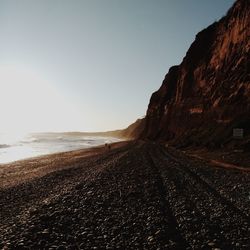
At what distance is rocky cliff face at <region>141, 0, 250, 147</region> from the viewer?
43447mm

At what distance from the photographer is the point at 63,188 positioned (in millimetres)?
20984

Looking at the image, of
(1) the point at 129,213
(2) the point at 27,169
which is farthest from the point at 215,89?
(1) the point at 129,213

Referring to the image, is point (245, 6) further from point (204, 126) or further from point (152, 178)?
point (152, 178)

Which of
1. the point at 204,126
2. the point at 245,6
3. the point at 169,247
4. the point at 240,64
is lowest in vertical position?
the point at 169,247

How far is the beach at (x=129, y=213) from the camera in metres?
10.8

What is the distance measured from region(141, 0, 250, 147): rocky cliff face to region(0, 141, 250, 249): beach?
1837 centimetres

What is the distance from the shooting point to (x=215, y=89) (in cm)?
5644

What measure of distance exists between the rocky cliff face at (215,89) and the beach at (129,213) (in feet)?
60.3

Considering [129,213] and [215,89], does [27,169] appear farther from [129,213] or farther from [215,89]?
[215,89]

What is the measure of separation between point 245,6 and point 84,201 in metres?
49.0

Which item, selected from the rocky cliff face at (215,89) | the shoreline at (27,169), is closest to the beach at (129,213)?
the shoreline at (27,169)

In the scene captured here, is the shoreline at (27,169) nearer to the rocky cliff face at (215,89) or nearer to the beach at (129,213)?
the beach at (129,213)

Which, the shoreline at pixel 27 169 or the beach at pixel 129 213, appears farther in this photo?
the shoreline at pixel 27 169

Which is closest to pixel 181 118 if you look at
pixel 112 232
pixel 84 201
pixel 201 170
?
pixel 201 170
